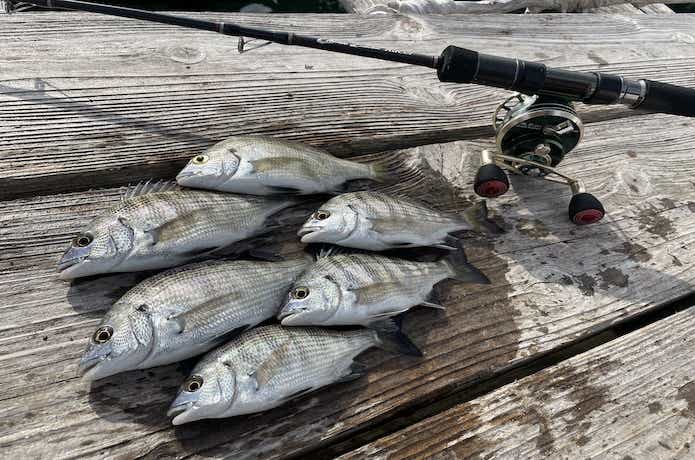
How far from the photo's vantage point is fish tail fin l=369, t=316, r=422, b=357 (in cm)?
180

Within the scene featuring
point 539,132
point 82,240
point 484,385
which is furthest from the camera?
point 539,132

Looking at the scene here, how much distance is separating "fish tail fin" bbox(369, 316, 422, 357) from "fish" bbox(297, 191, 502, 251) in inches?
14.1

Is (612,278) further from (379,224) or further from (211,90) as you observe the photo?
(211,90)

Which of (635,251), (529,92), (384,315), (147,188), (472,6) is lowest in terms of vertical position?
(384,315)

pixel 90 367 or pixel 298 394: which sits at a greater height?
pixel 90 367

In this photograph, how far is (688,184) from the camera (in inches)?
103

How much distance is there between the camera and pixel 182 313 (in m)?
1.64

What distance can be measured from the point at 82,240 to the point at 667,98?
8.21 feet

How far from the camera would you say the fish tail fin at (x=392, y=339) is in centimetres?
180

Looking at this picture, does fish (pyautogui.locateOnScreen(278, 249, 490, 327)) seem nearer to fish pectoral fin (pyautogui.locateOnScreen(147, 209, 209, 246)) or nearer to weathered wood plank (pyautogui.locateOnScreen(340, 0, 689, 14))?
fish pectoral fin (pyautogui.locateOnScreen(147, 209, 209, 246))

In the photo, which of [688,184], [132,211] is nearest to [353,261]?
[132,211]

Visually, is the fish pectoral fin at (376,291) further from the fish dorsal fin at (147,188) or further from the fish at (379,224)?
the fish dorsal fin at (147,188)

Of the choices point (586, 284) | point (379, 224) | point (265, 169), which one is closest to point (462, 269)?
point (379, 224)

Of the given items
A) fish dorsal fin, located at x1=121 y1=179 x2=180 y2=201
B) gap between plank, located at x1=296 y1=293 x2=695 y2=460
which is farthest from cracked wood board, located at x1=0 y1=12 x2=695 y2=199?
gap between plank, located at x1=296 y1=293 x2=695 y2=460
